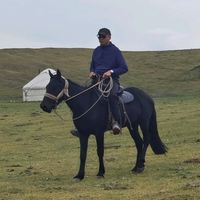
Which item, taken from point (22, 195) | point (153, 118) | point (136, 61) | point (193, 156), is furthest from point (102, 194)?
point (136, 61)

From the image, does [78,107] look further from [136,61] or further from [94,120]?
[136,61]

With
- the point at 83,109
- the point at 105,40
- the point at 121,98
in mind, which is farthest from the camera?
the point at 121,98

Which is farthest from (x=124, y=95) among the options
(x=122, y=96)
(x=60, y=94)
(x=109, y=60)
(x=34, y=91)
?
(x=34, y=91)

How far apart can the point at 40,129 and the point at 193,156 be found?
37.4 feet

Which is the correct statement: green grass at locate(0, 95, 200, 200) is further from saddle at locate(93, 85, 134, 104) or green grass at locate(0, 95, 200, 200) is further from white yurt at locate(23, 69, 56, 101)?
white yurt at locate(23, 69, 56, 101)

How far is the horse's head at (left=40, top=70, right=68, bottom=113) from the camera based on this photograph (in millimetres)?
8242

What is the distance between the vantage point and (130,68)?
222ft

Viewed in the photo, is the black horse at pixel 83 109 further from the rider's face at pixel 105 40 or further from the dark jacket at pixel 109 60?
Answer: the rider's face at pixel 105 40

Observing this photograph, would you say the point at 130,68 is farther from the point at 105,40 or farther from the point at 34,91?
the point at 105,40

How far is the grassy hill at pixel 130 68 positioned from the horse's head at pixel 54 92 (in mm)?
37407

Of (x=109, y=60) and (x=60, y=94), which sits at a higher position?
(x=109, y=60)

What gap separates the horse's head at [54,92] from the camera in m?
8.24

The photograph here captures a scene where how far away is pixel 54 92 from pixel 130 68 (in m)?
59.6

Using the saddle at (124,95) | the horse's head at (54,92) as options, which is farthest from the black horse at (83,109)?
the saddle at (124,95)
